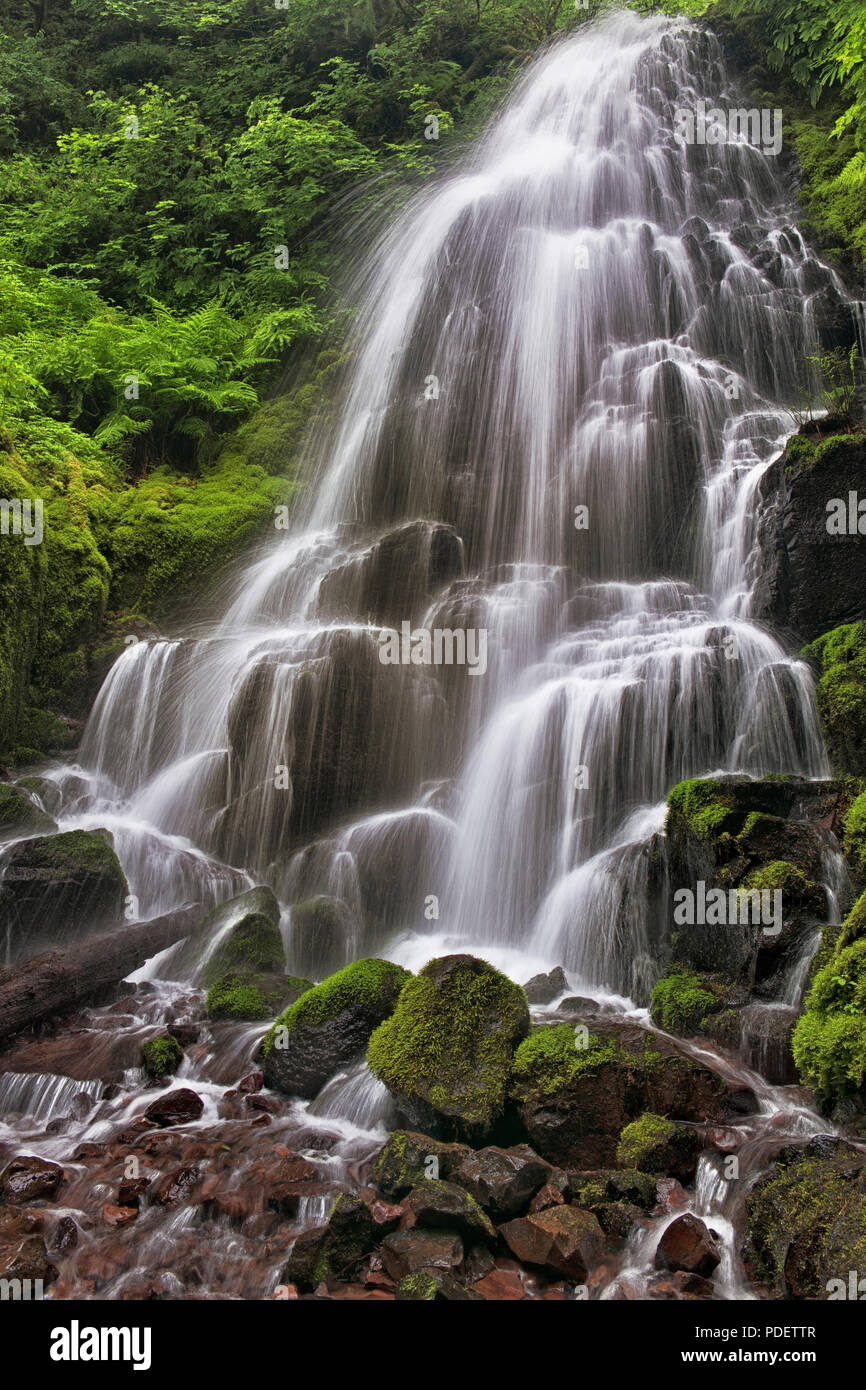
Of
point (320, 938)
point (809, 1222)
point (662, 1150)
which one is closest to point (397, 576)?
point (320, 938)

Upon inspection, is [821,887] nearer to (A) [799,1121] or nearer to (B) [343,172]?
(A) [799,1121]

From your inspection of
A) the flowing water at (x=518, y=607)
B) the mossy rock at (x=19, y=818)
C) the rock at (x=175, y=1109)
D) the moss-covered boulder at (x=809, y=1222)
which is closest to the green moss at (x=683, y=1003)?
the flowing water at (x=518, y=607)

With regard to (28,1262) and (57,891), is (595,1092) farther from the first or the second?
(57,891)

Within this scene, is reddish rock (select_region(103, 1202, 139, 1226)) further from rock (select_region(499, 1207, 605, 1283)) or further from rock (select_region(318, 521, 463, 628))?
rock (select_region(318, 521, 463, 628))

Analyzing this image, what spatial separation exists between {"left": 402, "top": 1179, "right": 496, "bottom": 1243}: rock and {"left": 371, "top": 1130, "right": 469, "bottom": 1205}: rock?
0.21 meters

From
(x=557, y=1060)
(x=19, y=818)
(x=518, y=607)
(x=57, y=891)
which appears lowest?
(x=557, y=1060)

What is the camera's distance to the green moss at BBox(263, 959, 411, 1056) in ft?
22.7

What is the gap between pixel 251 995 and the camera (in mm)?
7984

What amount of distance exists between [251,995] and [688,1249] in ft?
15.0

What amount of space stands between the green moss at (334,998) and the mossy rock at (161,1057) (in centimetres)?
75

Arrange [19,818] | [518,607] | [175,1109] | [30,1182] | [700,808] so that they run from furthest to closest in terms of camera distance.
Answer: [518,607], [19,818], [700,808], [175,1109], [30,1182]

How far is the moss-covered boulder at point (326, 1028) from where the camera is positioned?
6.70m

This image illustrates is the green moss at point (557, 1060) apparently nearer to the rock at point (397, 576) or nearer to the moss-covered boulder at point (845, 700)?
the moss-covered boulder at point (845, 700)

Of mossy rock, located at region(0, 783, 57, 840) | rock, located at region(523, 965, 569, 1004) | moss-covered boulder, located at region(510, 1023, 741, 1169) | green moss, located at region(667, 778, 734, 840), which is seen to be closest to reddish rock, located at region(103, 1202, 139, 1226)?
moss-covered boulder, located at region(510, 1023, 741, 1169)
